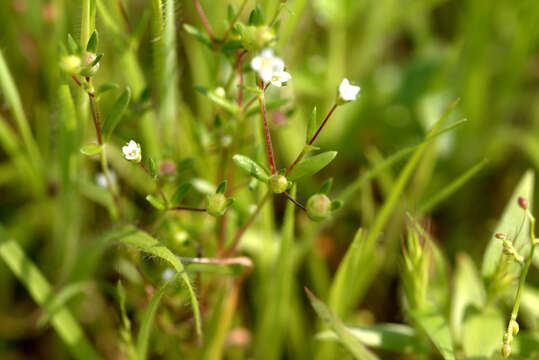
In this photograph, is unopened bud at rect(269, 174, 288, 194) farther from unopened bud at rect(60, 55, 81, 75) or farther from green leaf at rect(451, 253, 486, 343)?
green leaf at rect(451, 253, 486, 343)

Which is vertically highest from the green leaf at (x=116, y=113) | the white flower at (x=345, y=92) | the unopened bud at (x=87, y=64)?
the unopened bud at (x=87, y=64)

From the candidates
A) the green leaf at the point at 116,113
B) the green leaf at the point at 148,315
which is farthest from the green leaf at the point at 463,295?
the green leaf at the point at 116,113

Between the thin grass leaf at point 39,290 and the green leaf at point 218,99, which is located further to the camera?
the thin grass leaf at point 39,290

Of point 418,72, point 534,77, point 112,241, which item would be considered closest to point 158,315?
point 112,241

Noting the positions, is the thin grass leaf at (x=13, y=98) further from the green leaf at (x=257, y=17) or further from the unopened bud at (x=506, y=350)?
the unopened bud at (x=506, y=350)

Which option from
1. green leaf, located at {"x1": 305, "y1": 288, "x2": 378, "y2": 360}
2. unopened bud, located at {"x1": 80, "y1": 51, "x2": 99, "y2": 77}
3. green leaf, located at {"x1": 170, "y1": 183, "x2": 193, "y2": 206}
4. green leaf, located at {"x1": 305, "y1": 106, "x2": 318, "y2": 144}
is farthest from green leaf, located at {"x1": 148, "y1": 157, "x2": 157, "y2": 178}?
green leaf, located at {"x1": 305, "y1": 288, "x2": 378, "y2": 360}

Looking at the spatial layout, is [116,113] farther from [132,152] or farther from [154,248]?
[154,248]
